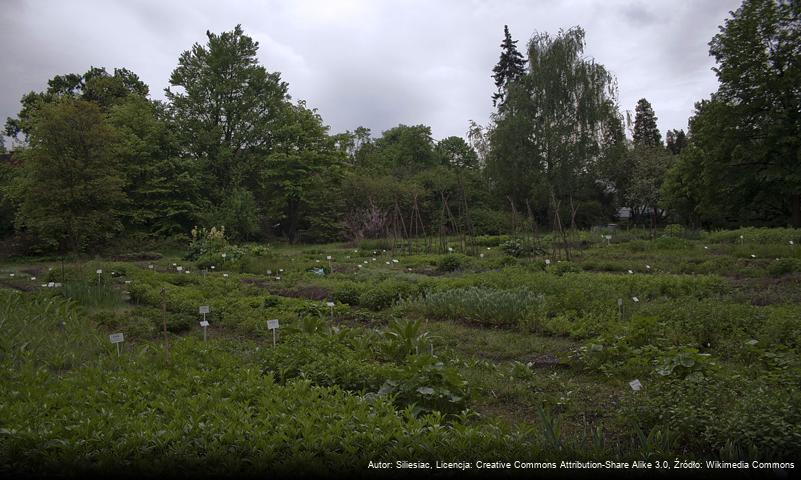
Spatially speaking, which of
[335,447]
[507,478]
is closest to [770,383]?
[507,478]

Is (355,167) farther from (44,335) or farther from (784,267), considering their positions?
(44,335)

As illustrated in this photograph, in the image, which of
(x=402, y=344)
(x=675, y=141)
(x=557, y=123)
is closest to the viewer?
(x=402, y=344)

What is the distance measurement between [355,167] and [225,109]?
10877mm

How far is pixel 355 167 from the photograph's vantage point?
1387 inches

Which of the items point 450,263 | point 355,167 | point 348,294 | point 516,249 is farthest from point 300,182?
point 348,294

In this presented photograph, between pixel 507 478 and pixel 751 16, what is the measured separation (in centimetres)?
2587

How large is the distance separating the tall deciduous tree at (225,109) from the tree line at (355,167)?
74mm

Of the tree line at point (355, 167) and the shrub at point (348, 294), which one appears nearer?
the shrub at point (348, 294)

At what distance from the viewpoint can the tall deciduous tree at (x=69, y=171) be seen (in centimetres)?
1520

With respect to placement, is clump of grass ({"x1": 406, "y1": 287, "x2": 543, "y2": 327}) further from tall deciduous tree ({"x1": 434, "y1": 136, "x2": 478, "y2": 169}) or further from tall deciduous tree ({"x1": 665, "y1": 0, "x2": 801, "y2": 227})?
tall deciduous tree ({"x1": 434, "y1": 136, "x2": 478, "y2": 169})

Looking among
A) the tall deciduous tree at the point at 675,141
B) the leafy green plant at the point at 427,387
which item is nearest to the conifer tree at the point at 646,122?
the tall deciduous tree at the point at 675,141

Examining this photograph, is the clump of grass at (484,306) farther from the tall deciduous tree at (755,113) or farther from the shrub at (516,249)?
the tall deciduous tree at (755,113)

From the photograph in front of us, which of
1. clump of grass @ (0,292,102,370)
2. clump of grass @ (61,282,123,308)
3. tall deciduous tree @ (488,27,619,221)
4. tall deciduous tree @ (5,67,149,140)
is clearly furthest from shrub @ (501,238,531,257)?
tall deciduous tree @ (5,67,149,140)

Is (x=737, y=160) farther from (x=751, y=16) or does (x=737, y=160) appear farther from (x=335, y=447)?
(x=335, y=447)
